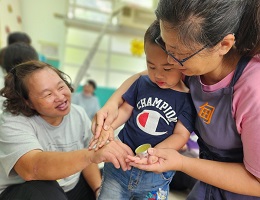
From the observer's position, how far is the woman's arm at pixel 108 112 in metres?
0.98

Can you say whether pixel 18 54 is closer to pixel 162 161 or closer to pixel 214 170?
pixel 162 161

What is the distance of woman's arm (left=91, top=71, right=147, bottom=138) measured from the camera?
3.22 ft

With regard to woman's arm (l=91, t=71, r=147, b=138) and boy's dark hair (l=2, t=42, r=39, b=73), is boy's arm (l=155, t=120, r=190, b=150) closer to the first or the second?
woman's arm (l=91, t=71, r=147, b=138)

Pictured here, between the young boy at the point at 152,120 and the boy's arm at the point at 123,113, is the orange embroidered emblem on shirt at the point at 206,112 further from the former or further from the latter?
the boy's arm at the point at 123,113

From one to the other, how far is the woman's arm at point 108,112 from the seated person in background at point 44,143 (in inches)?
3.7

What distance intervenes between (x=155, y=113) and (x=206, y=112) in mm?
218

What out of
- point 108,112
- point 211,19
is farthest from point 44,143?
point 211,19

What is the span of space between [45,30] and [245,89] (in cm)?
611

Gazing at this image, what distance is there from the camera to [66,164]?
92 centimetres

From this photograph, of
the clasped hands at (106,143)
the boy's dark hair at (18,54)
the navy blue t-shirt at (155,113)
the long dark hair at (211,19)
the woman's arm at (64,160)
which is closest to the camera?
the long dark hair at (211,19)

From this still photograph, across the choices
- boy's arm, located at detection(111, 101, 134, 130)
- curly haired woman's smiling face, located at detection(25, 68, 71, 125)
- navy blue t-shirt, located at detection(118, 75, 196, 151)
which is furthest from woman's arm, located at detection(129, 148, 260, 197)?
curly haired woman's smiling face, located at detection(25, 68, 71, 125)

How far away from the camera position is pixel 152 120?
1014 mm

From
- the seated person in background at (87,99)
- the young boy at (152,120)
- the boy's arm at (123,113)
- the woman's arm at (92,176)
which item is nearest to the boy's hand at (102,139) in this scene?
the young boy at (152,120)

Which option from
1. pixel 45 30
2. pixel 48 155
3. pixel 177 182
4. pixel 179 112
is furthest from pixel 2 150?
pixel 45 30
